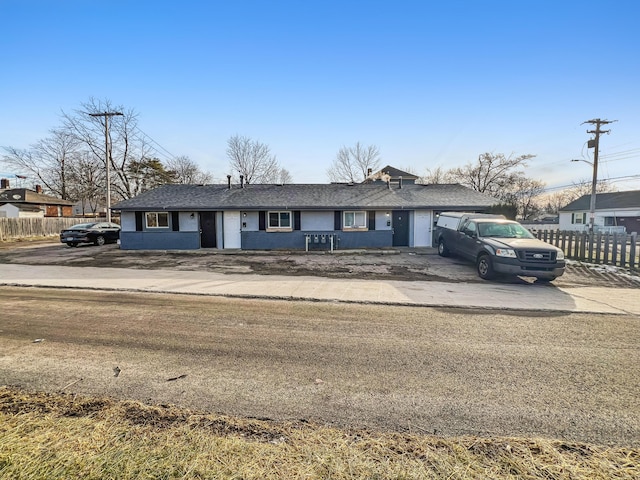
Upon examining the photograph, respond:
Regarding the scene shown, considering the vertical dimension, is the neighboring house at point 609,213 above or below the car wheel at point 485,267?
above

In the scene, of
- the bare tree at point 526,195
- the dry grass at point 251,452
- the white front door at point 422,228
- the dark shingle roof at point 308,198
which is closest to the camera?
the dry grass at point 251,452

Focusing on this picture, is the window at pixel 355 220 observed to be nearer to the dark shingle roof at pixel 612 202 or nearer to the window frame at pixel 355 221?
the window frame at pixel 355 221

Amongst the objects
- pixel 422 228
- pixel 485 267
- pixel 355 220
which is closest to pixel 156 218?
pixel 355 220

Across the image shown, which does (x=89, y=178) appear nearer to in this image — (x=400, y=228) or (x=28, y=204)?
(x=28, y=204)

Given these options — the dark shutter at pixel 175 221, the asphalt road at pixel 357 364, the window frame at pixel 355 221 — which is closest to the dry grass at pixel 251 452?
the asphalt road at pixel 357 364

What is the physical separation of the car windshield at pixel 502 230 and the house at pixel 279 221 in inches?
286

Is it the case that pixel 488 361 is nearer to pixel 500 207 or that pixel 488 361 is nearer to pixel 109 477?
pixel 109 477

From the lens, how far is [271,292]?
834 cm

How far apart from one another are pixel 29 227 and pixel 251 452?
118 ft

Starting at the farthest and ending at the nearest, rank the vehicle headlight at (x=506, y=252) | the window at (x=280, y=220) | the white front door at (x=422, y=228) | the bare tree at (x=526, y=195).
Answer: the bare tree at (x=526, y=195)
the white front door at (x=422, y=228)
the window at (x=280, y=220)
the vehicle headlight at (x=506, y=252)

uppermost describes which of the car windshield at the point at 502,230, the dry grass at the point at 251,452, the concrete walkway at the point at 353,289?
the car windshield at the point at 502,230

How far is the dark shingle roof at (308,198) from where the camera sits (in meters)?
17.9

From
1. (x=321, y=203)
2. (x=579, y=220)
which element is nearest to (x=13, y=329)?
(x=321, y=203)

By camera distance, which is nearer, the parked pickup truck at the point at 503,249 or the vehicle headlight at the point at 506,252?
the parked pickup truck at the point at 503,249
